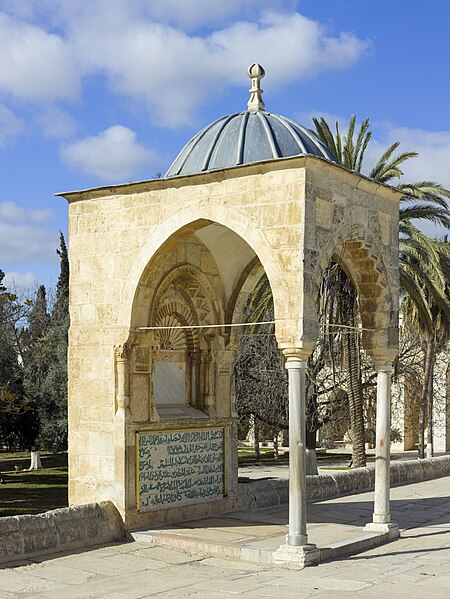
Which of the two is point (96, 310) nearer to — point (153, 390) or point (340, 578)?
point (153, 390)

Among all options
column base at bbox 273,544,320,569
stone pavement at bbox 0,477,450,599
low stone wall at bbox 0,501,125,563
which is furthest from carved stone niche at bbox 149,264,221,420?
column base at bbox 273,544,320,569

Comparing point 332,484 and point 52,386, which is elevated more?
point 52,386

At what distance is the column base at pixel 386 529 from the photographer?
30.8 feet

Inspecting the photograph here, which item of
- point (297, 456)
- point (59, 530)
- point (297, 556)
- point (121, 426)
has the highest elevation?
point (121, 426)

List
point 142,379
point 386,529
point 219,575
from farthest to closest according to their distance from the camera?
point 142,379
point 386,529
point 219,575

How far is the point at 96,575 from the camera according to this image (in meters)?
7.62

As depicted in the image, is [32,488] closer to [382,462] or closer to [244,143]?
[382,462]

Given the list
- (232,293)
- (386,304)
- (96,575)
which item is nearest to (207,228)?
(232,293)

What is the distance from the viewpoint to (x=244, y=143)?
9477 mm

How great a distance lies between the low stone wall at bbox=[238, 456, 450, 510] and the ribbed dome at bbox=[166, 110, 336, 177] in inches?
179

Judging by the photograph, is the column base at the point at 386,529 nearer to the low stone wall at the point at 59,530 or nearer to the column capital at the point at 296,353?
the column capital at the point at 296,353

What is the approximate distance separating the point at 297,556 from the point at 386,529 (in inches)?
73.2

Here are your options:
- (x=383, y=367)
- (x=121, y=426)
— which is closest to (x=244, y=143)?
(x=383, y=367)

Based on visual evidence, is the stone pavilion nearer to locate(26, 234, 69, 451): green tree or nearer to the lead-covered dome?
the lead-covered dome
